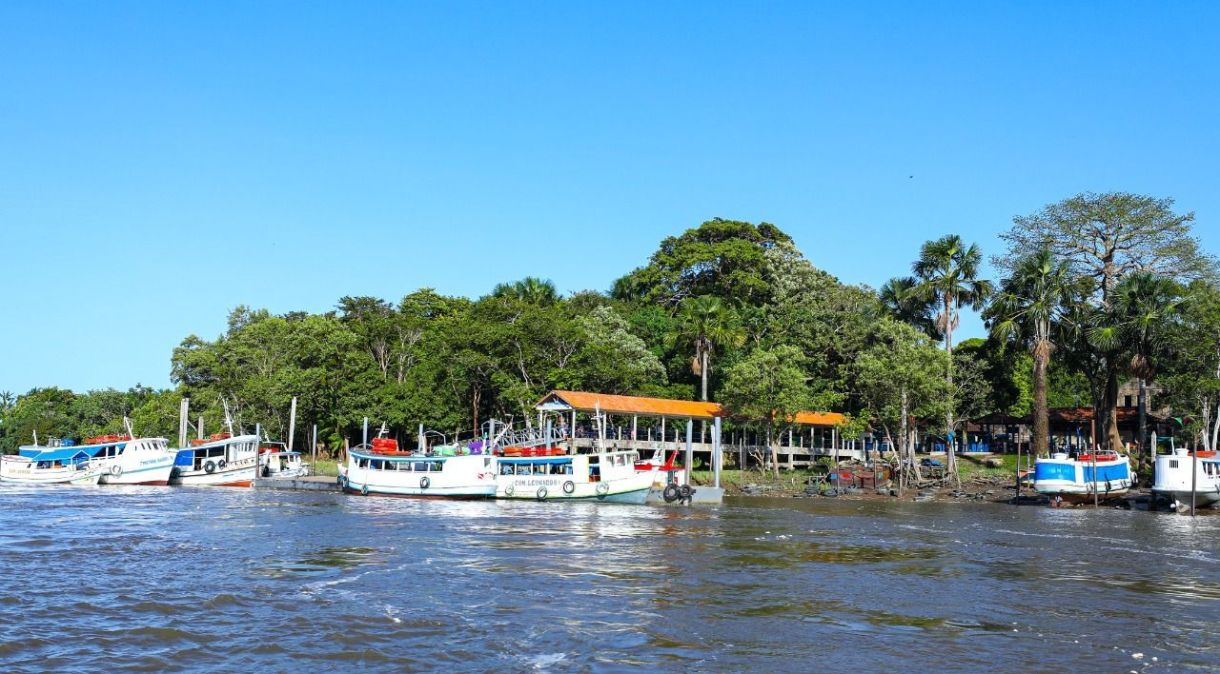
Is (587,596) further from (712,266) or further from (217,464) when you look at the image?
(712,266)

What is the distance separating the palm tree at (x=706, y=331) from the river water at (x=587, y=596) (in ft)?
116

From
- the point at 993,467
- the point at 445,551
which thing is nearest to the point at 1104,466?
the point at 993,467

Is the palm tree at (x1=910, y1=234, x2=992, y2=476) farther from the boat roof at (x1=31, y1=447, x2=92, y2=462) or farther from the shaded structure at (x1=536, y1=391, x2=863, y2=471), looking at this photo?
the boat roof at (x1=31, y1=447, x2=92, y2=462)

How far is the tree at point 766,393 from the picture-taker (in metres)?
63.9

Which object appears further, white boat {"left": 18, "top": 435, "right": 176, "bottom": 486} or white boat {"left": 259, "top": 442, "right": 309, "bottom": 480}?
white boat {"left": 259, "top": 442, "right": 309, "bottom": 480}

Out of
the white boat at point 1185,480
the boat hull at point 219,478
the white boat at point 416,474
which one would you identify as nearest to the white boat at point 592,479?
the white boat at point 416,474

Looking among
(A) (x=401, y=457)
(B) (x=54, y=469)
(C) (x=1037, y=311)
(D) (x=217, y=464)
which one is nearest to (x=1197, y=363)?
(C) (x=1037, y=311)

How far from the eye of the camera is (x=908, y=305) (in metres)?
71.3

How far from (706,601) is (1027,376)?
202ft

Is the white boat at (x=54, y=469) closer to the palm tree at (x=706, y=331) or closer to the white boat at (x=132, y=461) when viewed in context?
the white boat at (x=132, y=461)

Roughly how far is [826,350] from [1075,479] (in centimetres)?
2243

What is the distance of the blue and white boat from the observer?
55094 mm

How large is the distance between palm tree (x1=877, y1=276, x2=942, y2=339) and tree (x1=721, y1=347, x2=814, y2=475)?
10835mm

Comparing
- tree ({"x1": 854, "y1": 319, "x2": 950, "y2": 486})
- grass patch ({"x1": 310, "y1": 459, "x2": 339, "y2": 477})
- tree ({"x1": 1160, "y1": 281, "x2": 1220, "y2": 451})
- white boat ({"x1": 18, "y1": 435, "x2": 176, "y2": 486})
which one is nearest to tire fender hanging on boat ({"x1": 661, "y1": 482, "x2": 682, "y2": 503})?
tree ({"x1": 854, "y1": 319, "x2": 950, "y2": 486})
